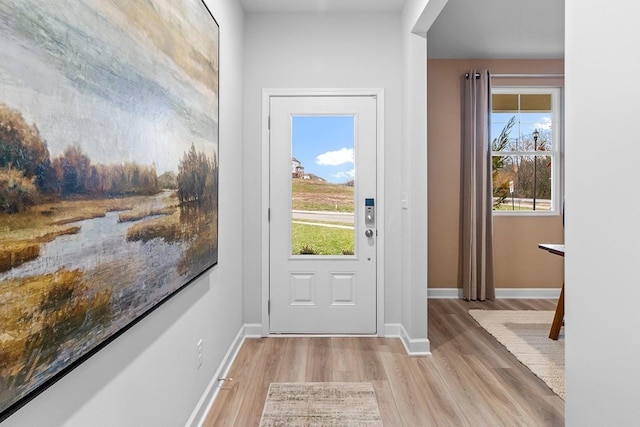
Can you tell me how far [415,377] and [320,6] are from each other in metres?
2.92

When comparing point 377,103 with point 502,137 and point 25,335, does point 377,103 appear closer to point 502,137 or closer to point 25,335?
point 502,137

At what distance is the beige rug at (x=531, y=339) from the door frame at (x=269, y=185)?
105 centimetres

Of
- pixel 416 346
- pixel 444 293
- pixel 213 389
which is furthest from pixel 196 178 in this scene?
pixel 444 293

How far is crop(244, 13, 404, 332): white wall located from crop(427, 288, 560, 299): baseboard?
1436 mm

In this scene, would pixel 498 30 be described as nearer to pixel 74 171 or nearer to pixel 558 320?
pixel 558 320

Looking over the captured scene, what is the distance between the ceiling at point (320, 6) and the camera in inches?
121

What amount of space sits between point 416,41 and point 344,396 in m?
2.58

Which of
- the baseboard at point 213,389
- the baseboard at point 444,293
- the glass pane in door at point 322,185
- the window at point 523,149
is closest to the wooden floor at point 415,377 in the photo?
the baseboard at point 213,389

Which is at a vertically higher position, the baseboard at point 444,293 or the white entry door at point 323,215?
the white entry door at point 323,215

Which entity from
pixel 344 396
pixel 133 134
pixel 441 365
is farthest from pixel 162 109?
pixel 441 365

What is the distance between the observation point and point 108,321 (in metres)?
1.10

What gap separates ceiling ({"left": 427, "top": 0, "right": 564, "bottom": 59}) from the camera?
3340mm

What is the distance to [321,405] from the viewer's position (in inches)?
86.8

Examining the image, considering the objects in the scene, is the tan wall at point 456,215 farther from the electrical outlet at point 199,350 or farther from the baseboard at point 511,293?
the electrical outlet at point 199,350
